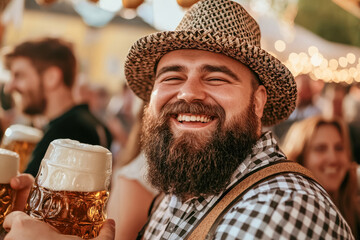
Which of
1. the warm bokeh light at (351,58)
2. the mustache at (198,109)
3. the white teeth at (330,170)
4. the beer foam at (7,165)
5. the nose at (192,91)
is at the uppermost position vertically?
the nose at (192,91)

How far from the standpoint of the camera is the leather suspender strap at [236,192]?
3.71 ft

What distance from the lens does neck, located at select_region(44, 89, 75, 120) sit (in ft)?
9.37

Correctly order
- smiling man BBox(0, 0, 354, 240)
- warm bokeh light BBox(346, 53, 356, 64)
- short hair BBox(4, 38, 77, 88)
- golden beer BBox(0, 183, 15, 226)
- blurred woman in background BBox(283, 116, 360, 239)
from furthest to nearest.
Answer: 1. warm bokeh light BBox(346, 53, 356, 64)
2. blurred woman in background BBox(283, 116, 360, 239)
3. short hair BBox(4, 38, 77, 88)
4. smiling man BBox(0, 0, 354, 240)
5. golden beer BBox(0, 183, 15, 226)

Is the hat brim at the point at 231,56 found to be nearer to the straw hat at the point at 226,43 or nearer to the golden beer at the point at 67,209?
the straw hat at the point at 226,43

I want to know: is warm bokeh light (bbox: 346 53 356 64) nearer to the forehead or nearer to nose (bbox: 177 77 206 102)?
the forehead

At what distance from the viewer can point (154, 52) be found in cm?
161

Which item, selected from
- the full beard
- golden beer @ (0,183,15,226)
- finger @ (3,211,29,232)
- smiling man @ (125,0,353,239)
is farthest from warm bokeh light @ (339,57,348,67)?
finger @ (3,211,29,232)

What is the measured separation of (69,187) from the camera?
107 centimetres

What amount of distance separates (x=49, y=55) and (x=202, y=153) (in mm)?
1942

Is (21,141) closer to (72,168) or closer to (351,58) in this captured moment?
(72,168)

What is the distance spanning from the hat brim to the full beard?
0.58 feet

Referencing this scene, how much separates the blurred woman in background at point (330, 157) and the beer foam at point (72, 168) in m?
2.31

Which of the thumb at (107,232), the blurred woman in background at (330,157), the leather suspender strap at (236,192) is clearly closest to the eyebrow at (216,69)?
the leather suspender strap at (236,192)

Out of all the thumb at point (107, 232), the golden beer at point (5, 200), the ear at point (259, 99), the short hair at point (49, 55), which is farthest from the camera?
the short hair at point (49, 55)
